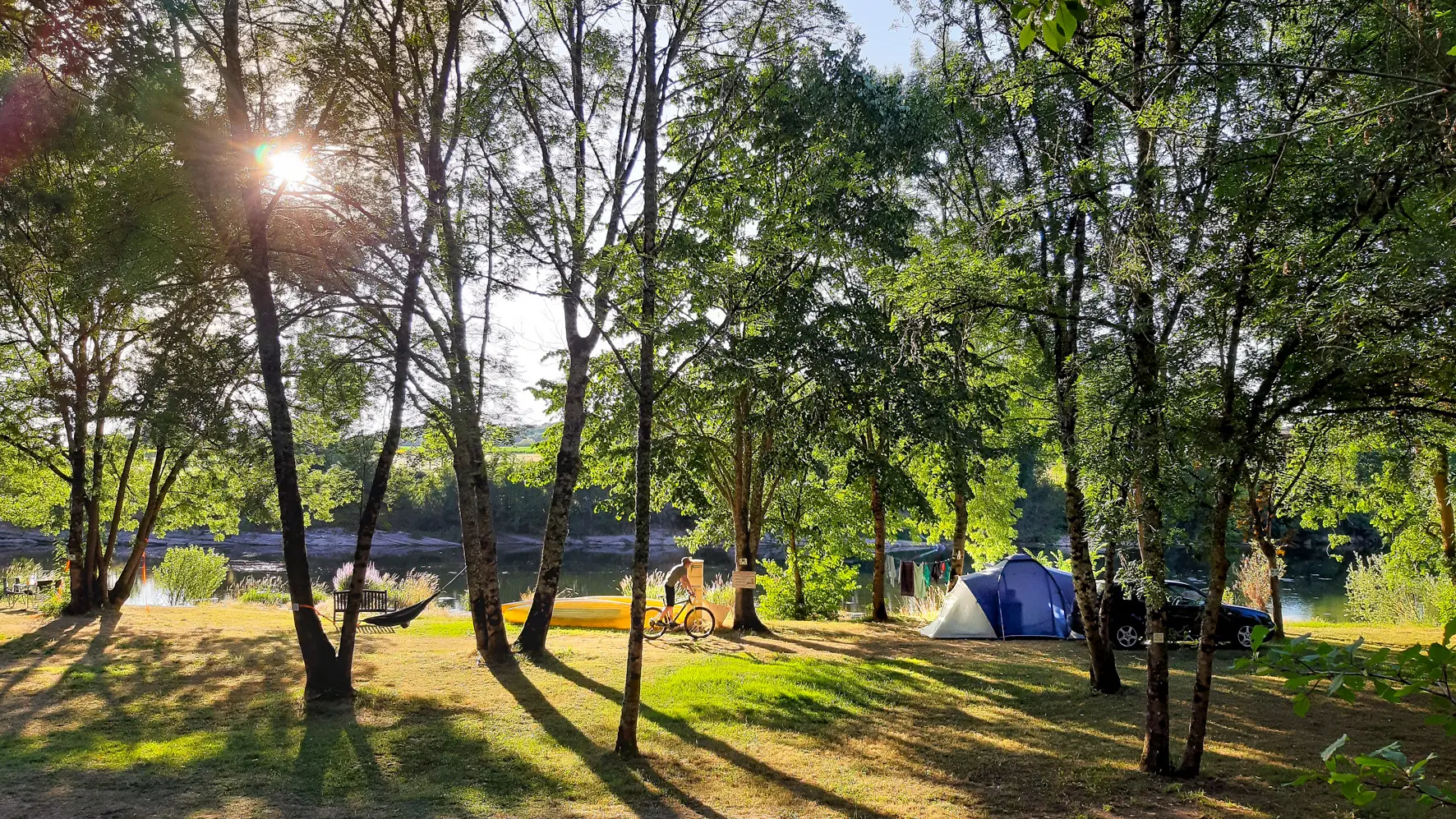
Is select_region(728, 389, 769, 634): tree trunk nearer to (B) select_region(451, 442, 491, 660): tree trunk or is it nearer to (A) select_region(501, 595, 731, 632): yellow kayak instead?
(A) select_region(501, 595, 731, 632): yellow kayak

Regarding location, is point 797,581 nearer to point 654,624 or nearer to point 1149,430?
point 654,624

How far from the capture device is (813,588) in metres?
20.0

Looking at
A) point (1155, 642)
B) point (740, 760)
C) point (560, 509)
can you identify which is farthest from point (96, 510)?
point (1155, 642)

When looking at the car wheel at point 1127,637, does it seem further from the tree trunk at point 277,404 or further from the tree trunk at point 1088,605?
the tree trunk at point 277,404

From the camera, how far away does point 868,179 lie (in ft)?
41.3

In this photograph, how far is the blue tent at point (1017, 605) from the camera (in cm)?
1502

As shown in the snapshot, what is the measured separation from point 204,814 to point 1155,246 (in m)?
8.34

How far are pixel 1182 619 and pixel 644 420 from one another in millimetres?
10955

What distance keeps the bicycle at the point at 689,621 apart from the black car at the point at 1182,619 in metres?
6.68

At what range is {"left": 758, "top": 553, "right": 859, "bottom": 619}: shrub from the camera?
1962cm

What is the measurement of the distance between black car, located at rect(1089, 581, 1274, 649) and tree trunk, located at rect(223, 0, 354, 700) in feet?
38.0

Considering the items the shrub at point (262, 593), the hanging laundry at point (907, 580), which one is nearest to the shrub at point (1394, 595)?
the hanging laundry at point (907, 580)

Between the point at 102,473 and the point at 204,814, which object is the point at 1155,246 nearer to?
the point at 204,814

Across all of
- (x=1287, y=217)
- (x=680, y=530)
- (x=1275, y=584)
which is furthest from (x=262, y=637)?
(x=680, y=530)
